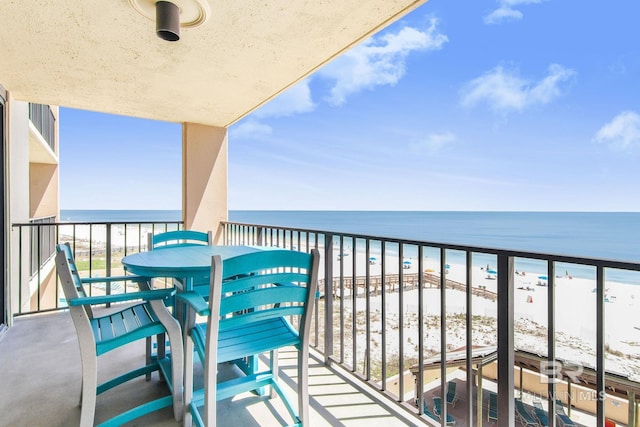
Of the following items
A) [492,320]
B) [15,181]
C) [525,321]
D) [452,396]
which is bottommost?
[452,396]

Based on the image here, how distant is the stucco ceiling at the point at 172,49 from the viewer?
1.93 meters

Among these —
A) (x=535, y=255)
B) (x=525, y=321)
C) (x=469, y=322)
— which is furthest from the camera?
(x=525, y=321)

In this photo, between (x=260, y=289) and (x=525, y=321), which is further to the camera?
(x=525, y=321)

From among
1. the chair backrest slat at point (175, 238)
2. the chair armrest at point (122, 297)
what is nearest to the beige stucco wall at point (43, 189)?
the chair backrest slat at point (175, 238)

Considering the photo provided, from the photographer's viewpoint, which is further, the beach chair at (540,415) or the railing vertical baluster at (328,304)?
the beach chair at (540,415)

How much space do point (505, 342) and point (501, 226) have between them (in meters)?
29.5

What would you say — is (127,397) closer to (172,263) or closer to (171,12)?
(172,263)

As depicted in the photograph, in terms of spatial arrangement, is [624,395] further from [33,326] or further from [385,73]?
[385,73]

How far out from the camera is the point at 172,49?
2.38m

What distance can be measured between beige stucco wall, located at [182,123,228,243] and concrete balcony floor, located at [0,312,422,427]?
79.8 inches

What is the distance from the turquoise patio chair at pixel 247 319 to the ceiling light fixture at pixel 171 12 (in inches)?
56.1

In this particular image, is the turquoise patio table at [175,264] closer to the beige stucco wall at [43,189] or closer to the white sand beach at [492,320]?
the white sand beach at [492,320]

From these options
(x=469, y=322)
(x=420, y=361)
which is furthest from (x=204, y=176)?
(x=469, y=322)

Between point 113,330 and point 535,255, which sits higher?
point 535,255
